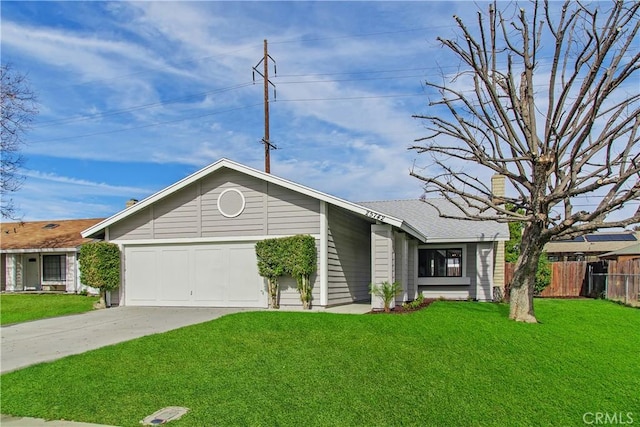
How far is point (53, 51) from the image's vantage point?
13.6 m

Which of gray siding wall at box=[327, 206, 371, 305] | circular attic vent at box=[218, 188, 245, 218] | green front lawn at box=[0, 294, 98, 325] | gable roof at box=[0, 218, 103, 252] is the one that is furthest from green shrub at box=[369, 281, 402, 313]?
gable roof at box=[0, 218, 103, 252]

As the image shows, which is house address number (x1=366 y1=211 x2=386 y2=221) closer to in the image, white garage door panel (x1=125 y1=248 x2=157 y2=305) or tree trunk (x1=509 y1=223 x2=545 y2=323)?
tree trunk (x1=509 y1=223 x2=545 y2=323)

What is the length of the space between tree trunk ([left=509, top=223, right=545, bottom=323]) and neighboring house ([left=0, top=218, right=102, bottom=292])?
18.8 metres

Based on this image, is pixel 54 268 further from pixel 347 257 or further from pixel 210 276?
pixel 347 257

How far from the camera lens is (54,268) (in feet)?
76.8

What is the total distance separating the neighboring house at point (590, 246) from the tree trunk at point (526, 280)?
26.9 metres

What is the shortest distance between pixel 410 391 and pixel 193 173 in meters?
10.1

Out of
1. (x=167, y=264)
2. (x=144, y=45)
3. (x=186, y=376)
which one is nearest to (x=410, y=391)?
(x=186, y=376)

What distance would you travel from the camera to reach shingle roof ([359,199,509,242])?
16.9 meters

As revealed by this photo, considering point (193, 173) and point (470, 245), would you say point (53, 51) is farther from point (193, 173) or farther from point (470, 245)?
point (470, 245)

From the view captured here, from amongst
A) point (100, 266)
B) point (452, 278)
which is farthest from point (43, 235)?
point (452, 278)

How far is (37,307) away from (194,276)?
6.48m

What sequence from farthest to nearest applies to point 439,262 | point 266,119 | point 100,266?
point 266,119 → point 439,262 → point 100,266

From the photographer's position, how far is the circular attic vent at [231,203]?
1407 centimetres
